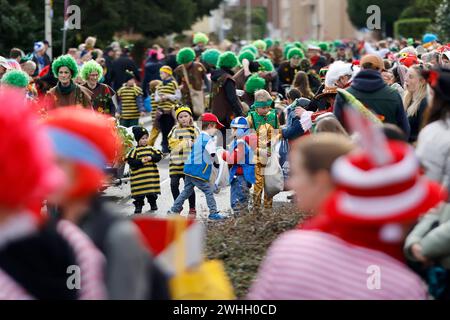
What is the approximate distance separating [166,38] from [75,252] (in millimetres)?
51657

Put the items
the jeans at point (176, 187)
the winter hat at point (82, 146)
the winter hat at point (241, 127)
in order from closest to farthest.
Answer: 1. the winter hat at point (82, 146)
2. the winter hat at point (241, 127)
3. the jeans at point (176, 187)

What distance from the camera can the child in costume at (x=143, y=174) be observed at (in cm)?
1404

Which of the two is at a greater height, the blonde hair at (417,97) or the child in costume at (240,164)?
the blonde hair at (417,97)

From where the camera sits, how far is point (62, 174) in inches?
161

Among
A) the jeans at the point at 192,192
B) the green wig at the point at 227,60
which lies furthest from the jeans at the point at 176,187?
the green wig at the point at 227,60

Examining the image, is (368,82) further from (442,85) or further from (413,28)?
(413,28)

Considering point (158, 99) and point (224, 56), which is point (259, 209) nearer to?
point (224, 56)

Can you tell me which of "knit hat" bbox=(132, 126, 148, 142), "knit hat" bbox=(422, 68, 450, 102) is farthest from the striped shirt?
"knit hat" bbox=(132, 126, 148, 142)

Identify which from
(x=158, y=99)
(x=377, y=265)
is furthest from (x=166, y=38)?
(x=377, y=265)

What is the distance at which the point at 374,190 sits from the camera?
4.47 meters

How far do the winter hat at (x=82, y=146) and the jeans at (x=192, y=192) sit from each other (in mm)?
8994

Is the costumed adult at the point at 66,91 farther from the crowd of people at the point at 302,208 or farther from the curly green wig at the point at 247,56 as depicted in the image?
the curly green wig at the point at 247,56

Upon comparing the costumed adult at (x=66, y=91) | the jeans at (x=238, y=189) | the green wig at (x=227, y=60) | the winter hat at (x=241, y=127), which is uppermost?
the costumed adult at (x=66, y=91)

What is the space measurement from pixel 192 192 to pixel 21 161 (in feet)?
32.0
